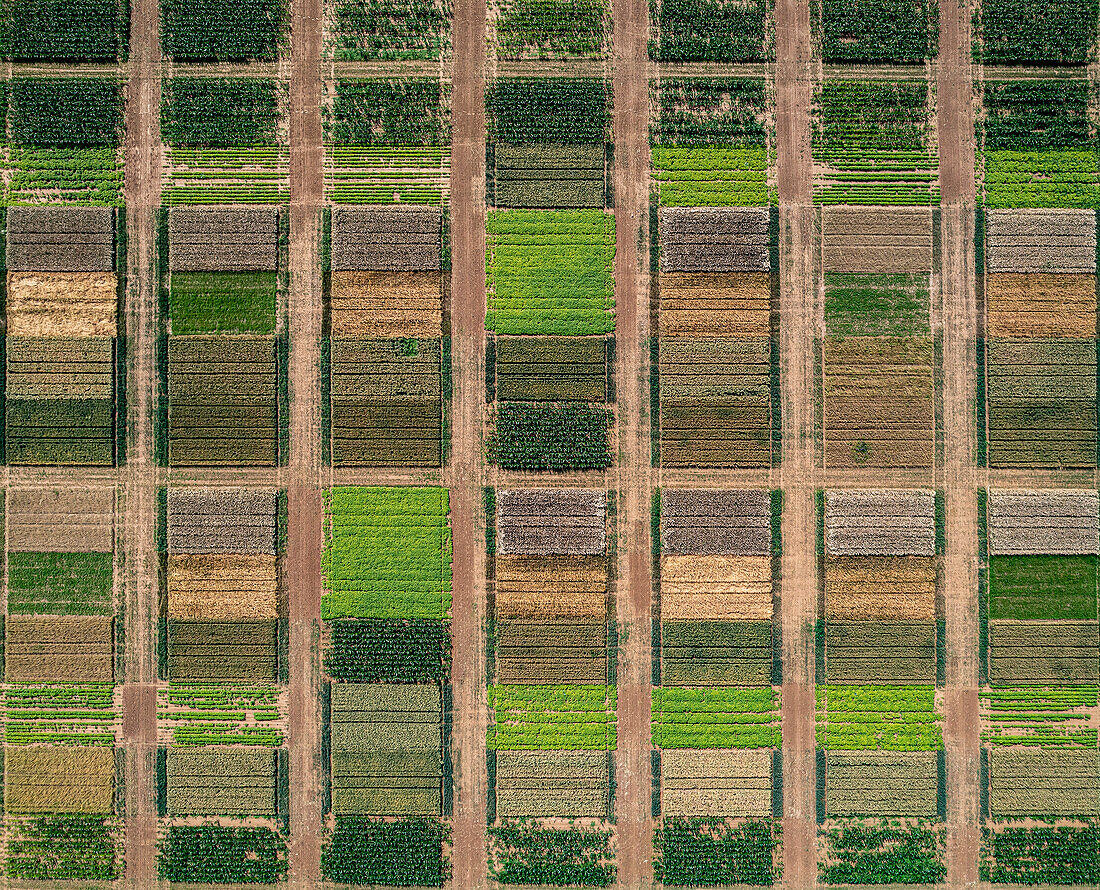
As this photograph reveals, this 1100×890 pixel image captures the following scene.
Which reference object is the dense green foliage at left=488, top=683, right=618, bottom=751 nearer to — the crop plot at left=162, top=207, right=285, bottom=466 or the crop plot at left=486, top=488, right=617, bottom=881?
the crop plot at left=486, top=488, right=617, bottom=881

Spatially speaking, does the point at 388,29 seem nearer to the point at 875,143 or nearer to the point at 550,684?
the point at 875,143

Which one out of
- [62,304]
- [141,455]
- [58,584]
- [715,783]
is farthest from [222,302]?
[715,783]

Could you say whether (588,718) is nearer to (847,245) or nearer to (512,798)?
(512,798)

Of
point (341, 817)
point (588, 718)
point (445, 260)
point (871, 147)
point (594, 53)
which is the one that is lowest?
point (341, 817)

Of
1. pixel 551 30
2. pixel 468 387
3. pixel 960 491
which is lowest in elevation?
pixel 960 491

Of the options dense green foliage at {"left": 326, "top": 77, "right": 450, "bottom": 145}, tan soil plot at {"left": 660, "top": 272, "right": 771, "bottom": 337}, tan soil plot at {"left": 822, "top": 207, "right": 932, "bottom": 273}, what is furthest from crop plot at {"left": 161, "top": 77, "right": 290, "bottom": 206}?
tan soil plot at {"left": 822, "top": 207, "right": 932, "bottom": 273}

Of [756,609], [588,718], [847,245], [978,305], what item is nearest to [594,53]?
[847,245]
